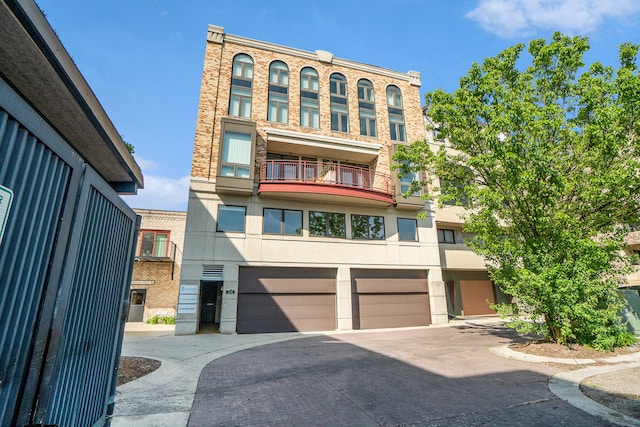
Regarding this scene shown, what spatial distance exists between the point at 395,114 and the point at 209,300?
645 inches

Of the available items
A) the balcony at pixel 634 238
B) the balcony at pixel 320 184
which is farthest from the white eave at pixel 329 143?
the balcony at pixel 634 238

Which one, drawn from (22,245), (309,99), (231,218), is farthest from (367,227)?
(22,245)

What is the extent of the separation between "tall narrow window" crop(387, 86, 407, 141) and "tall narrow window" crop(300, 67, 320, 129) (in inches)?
195

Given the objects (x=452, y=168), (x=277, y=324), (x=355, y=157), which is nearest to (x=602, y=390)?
(x=452, y=168)

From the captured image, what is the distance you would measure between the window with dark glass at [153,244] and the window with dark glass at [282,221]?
10.4 metres

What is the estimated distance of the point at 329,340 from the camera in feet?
38.4

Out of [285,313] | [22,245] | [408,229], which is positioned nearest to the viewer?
[22,245]

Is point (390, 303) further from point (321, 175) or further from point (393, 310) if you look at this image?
point (321, 175)

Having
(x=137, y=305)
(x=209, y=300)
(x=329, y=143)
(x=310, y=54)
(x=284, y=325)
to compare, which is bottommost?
(x=284, y=325)

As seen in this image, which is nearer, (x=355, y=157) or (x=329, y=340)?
(x=329, y=340)

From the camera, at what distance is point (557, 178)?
793 centimetres

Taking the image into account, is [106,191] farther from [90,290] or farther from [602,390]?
[602,390]

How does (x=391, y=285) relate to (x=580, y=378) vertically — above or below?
above

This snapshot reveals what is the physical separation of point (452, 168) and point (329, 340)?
8.07 m
